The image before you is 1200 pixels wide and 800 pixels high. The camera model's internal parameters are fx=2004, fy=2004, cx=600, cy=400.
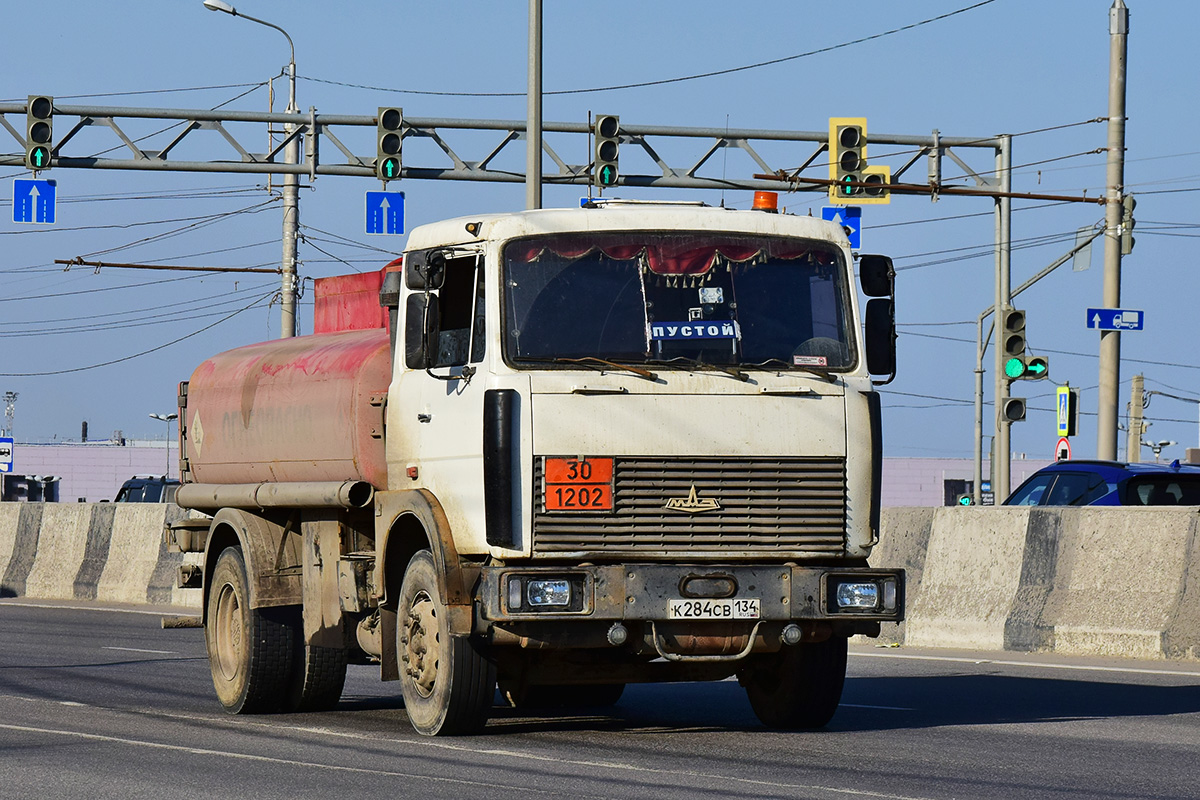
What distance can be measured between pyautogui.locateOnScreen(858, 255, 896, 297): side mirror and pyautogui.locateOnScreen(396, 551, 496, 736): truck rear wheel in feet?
9.29

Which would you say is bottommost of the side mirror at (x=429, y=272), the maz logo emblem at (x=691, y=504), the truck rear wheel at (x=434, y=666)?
the truck rear wheel at (x=434, y=666)

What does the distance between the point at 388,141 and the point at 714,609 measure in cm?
2254

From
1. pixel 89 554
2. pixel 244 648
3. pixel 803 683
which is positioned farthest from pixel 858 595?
pixel 89 554

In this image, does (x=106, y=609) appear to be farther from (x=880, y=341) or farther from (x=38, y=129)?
(x=880, y=341)

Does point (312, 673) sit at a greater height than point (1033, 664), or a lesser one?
greater

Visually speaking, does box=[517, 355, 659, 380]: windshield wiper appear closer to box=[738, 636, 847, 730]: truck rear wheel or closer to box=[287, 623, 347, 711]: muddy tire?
box=[738, 636, 847, 730]: truck rear wheel

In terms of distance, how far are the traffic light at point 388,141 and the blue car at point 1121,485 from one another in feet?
46.8

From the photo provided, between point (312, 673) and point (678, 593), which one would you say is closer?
point (678, 593)

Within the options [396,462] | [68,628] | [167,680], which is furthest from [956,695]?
[68,628]

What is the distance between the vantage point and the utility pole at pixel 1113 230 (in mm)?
24984

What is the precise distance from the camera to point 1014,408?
27.3 m

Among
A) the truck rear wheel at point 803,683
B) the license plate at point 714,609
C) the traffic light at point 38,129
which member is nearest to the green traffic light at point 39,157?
the traffic light at point 38,129

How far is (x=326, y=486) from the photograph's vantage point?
12.0 meters

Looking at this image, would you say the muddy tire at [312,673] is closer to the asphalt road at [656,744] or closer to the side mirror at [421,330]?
the asphalt road at [656,744]
